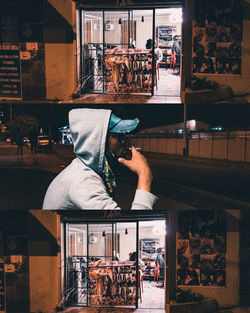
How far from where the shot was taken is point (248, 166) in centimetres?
374

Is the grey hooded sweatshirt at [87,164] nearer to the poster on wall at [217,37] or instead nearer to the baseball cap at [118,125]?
the baseball cap at [118,125]

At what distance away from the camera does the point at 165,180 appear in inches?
148

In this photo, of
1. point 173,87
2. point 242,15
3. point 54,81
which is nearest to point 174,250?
point 173,87

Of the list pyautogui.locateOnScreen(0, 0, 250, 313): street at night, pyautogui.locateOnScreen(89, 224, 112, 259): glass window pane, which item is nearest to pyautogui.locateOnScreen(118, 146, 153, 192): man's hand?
pyautogui.locateOnScreen(0, 0, 250, 313): street at night

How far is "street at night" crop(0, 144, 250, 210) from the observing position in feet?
12.2

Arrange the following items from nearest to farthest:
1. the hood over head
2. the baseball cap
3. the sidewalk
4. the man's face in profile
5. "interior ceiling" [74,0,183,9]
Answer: the hood over head → the baseball cap → the man's face in profile → "interior ceiling" [74,0,183,9] → the sidewalk

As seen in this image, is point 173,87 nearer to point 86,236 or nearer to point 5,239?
point 86,236

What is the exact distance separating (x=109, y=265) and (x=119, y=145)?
5.85ft

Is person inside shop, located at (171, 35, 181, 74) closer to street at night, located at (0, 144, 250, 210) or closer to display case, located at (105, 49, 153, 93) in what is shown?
display case, located at (105, 49, 153, 93)

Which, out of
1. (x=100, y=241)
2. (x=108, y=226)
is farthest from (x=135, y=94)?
(x=100, y=241)

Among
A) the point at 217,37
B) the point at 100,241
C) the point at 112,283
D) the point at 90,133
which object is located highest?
the point at 217,37

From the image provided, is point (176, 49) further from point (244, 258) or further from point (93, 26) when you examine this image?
point (244, 258)

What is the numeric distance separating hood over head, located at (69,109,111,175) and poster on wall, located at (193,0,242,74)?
55.2 inches

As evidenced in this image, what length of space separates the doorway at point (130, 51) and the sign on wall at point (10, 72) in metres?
0.66
